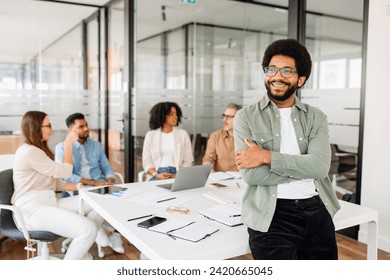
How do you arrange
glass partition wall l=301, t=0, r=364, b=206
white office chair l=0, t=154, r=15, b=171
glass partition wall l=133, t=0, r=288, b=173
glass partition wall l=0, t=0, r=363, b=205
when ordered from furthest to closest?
1. glass partition wall l=133, t=0, r=288, b=173
2. glass partition wall l=0, t=0, r=363, b=205
3. white office chair l=0, t=154, r=15, b=171
4. glass partition wall l=301, t=0, r=364, b=206

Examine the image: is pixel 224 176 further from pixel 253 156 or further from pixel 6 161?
pixel 6 161

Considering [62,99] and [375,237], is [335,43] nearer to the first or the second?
[375,237]

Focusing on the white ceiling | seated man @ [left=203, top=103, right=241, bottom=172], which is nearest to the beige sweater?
seated man @ [left=203, top=103, right=241, bottom=172]

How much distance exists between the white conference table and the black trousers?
3.1 inches

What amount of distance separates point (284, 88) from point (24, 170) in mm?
1784

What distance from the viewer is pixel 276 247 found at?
1577 mm

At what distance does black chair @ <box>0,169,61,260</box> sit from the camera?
8.01ft

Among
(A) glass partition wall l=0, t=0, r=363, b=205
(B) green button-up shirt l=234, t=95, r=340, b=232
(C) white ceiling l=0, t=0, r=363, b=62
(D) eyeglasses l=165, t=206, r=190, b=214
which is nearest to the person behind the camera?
(B) green button-up shirt l=234, t=95, r=340, b=232

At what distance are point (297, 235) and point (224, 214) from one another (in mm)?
404

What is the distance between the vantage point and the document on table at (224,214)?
5.97 ft

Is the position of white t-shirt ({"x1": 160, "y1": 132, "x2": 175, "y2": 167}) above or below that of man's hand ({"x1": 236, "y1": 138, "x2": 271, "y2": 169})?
below

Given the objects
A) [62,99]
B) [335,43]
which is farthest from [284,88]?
[62,99]

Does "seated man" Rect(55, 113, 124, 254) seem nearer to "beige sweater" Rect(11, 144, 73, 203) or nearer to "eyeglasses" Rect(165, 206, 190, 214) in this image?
"beige sweater" Rect(11, 144, 73, 203)

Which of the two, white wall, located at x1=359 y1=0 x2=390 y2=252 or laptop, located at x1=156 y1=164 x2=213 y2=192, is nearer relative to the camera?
laptop, located at x1=156 y1=164 x2=213 y2=192
